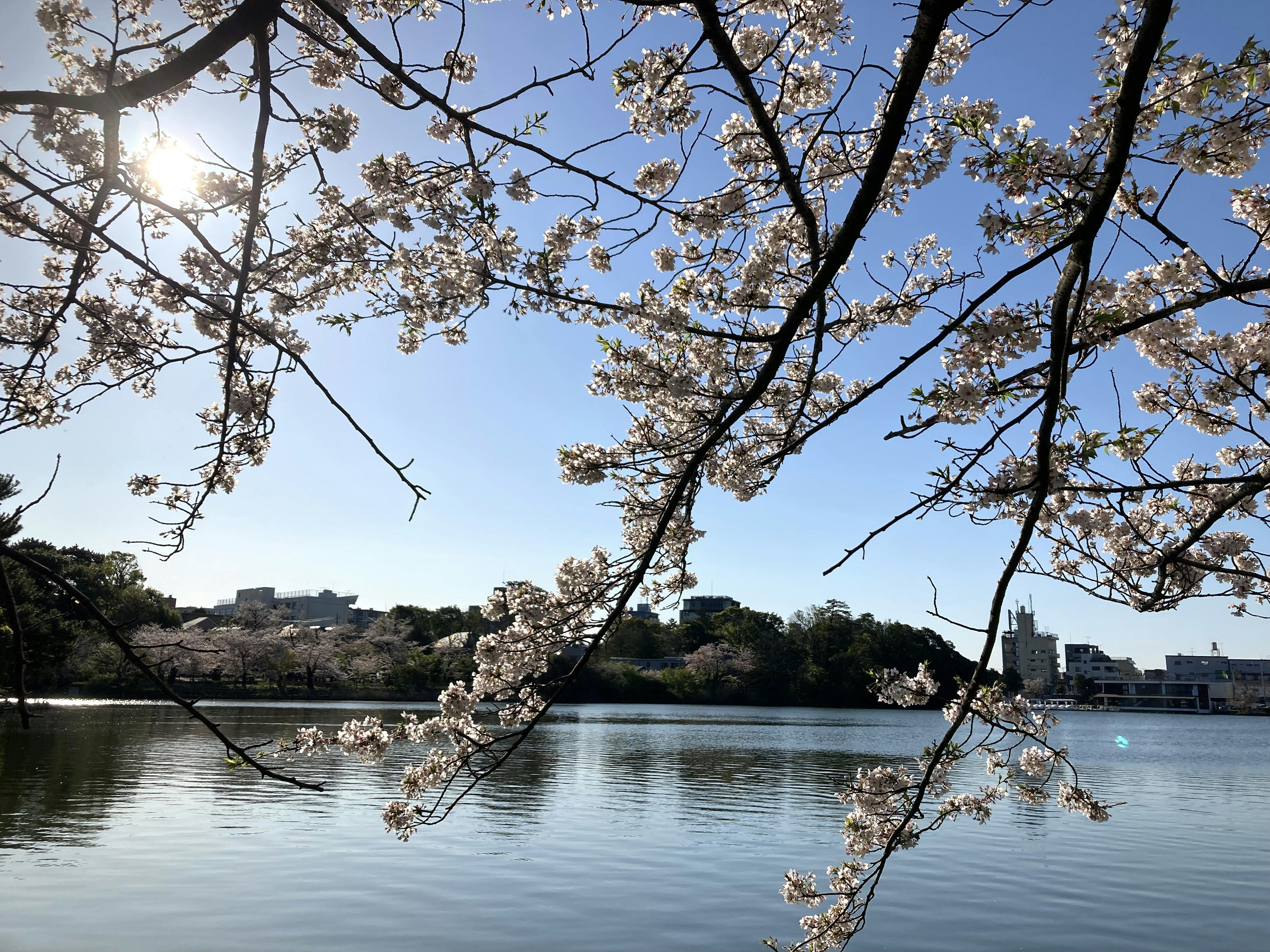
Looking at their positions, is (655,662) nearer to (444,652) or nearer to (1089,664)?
(444,652)

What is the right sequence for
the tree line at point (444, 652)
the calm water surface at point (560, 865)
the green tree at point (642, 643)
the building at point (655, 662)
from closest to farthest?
the calm water surface at point (560, 865) < the tree line at point (444, 652) < the building at point (655, 662) < the green tree at point (642, 643)

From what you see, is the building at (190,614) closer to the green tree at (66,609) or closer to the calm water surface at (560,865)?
the green tree at (66,609)

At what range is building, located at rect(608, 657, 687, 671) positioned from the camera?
3241 inches

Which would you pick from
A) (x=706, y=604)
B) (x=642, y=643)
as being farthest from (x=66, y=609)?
(x=706, y=604)

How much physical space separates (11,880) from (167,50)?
11001mm

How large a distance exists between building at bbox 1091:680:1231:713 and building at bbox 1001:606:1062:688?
13.4 metres

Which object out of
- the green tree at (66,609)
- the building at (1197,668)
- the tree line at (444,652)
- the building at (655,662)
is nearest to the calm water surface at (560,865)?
the green tree at (66,609)

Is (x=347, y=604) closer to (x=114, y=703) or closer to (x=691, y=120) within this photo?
(x=114, y=703)

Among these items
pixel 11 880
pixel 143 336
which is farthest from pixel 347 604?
pixel 143 336

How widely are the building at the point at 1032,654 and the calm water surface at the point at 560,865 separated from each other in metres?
125

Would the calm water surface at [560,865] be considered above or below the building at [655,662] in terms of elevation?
above

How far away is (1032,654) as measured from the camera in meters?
140

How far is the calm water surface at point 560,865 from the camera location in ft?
30.3

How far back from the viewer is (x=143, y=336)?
4973 millimetres
